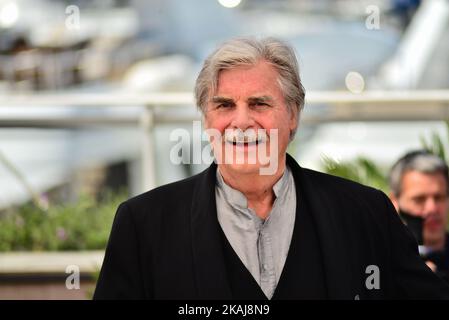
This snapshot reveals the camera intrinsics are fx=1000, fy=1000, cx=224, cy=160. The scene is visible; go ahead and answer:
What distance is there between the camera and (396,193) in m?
3.63

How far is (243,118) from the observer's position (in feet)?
6.70

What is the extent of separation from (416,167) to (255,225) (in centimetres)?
165

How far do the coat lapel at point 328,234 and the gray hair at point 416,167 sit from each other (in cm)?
151

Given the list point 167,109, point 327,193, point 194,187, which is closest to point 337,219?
point 327,193

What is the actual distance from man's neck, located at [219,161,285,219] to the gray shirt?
0.01 meters

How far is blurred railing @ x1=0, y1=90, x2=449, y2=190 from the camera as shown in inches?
199

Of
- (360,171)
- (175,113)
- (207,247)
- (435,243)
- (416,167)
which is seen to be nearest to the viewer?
(207,247)

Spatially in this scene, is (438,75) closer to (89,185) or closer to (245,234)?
(89,185)

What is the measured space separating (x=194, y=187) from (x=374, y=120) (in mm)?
3280

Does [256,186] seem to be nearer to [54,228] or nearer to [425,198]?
[425,198]

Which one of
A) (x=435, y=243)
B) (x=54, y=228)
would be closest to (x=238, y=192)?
(x=435, y=243)

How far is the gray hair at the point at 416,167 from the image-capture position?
3.61 meters

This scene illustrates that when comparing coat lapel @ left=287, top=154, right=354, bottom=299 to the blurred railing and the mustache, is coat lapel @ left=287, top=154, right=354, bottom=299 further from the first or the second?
the blurred railing

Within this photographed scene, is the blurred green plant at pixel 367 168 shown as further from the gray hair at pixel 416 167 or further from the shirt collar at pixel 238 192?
the shirt collar at pixel 238 192
